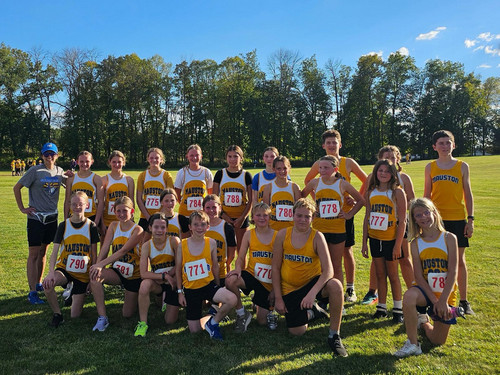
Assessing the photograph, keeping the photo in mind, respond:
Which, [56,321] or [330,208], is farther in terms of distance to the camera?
[330,208]

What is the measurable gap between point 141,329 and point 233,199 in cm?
214

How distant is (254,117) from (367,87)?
1982 cm

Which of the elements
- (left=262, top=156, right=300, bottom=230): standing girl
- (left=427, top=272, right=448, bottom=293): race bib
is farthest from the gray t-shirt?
(left=427, top=272, right=448, bottom=293): race bib

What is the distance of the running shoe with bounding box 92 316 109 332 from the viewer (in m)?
3.73

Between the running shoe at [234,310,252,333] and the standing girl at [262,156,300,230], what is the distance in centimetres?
126

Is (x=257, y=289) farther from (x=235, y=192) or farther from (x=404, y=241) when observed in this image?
(x=404, y=241)

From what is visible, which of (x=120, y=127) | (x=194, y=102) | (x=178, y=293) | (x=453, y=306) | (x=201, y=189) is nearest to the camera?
(x=453, y=306)

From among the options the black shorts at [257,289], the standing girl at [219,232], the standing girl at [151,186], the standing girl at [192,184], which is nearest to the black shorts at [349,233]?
the black shorts at [257,289]

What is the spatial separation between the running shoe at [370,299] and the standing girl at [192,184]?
2.66m

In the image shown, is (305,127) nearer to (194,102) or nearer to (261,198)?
(194,102)

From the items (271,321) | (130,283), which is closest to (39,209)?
(130,283)

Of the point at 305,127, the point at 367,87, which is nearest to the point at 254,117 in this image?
the point at 305,127

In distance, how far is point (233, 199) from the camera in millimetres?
4980

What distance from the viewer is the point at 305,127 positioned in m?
57.6
